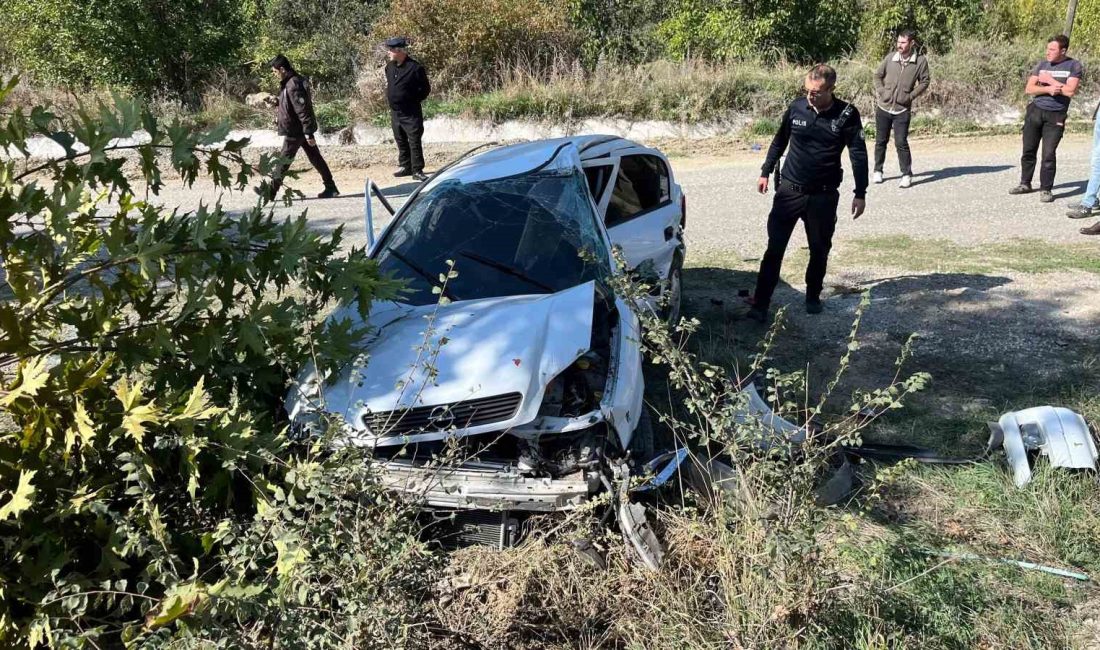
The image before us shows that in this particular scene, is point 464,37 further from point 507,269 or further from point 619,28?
point 507,269

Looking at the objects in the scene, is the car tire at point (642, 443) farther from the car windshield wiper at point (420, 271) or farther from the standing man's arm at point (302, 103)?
the standing man's arm at point (302, 103)

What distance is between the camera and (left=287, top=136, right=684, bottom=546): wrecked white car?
3.34m

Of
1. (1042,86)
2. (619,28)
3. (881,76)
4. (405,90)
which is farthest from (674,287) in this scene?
(619,28)

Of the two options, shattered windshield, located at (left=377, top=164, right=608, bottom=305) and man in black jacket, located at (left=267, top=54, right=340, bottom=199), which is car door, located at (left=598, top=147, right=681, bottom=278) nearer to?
shattered windshield, located at (left=377, top=164, right=608, bottom=305)

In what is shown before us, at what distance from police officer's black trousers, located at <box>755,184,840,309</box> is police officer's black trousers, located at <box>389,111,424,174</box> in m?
6.67

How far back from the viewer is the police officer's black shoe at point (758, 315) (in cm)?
639

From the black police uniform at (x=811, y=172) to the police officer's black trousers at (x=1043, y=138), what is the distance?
464cm

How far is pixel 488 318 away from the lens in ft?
12.8

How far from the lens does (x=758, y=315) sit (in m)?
6.41

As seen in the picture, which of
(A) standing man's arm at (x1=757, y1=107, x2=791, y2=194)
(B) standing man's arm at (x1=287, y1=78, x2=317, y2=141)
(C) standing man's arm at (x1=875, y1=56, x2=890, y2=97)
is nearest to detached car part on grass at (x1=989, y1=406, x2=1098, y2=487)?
(A) standing man's arm at (x1=757, y1=107, x2=791, y2=194)

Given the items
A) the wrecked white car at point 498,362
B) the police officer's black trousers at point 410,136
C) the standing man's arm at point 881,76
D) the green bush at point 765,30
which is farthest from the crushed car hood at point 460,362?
the green bush at point 765,30

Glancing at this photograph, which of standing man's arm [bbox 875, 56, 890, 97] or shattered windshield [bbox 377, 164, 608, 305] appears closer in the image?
shattered windshield [bbox 377, 164, 608, 305]

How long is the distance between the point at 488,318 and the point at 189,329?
51.9 inches

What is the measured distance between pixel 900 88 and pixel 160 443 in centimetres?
1000
